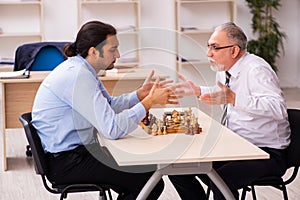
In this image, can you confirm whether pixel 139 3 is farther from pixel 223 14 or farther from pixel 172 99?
pixel 172 99

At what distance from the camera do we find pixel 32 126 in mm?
2986

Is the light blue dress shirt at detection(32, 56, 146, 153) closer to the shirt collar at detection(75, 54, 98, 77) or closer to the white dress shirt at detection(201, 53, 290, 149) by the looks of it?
the shirt collar at detection(75, 54, 98, 77)

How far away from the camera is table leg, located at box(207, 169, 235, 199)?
9.33ft

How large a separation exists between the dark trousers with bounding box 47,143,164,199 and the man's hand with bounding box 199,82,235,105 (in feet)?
1.40

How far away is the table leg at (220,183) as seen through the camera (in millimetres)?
2844

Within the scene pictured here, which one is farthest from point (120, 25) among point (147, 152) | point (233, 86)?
point (147, 152)

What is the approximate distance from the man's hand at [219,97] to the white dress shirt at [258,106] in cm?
5

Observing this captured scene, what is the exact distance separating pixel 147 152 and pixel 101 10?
18.4 feet

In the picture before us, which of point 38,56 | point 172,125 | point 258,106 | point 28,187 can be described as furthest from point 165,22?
point 172,125

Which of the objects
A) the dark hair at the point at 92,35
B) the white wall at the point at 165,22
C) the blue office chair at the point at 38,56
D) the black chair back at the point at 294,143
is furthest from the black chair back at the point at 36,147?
the white wall at the point at 165,22

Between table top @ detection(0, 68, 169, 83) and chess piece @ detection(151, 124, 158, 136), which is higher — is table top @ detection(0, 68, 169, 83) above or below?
above

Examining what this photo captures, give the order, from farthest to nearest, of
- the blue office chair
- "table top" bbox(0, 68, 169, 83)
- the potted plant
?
1. the potted plant
2. the blue office chair
3. "table top" bbox(0, 68, 169, 83)

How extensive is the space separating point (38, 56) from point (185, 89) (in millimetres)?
2722

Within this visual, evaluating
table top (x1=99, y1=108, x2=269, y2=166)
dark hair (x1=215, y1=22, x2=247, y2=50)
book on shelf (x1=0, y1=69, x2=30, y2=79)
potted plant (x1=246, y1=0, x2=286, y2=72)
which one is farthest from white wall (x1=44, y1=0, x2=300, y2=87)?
table top (x1=99, y1=108, x2=269, y2=166)
